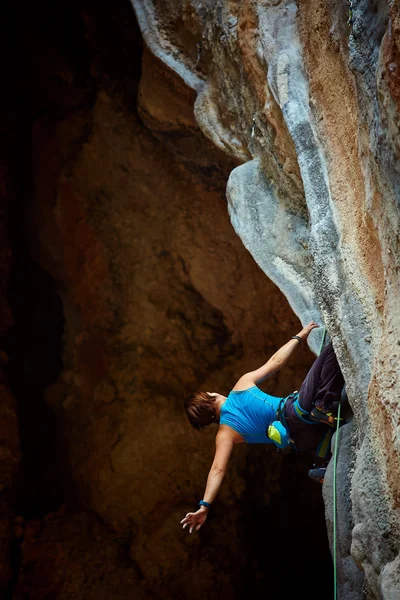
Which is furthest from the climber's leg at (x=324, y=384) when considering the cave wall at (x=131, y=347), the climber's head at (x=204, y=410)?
the cave wall at (x=131, y=347)

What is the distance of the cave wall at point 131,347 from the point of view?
16.2ft

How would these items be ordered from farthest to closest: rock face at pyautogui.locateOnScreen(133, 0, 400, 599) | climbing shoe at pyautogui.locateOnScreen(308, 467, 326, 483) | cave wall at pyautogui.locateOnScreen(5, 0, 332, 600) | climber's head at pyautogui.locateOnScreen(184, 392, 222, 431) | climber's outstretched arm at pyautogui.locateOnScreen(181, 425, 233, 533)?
cave wall at pyautogui.locateOnScreen(5, 0, 332, 600) → climber's head at pyautogui.locateOnScreen(184, 392, 222, 431) → climbing shoe at pyautogui.locateOnScreen(308, 467, 326, 483) → climber's outstretched arm at pyautogui.locateOnScreen(181, 425, 233, 533) → rock face at pyautogui.locateOnScreen(133, 0, 400, 599)

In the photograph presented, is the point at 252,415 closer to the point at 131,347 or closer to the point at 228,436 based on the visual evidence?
the point at 228,436

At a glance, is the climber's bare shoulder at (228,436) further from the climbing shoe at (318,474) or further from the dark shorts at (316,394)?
the climbing shoe at (318,474)

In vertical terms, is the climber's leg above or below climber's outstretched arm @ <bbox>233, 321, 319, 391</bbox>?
below

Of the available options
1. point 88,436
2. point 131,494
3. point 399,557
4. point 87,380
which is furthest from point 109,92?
point 399,557

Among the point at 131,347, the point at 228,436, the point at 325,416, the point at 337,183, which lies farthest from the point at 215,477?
the point at 131,347

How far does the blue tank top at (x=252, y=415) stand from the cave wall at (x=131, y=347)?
210cm

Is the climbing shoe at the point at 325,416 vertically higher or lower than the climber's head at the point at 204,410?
lower

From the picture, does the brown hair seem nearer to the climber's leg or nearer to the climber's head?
the climber's head

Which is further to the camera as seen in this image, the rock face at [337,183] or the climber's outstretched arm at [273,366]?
the climber's outstretched arm at [273,366]

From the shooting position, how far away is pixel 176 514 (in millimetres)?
5059

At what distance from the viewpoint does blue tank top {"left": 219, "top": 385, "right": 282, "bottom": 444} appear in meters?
2.72

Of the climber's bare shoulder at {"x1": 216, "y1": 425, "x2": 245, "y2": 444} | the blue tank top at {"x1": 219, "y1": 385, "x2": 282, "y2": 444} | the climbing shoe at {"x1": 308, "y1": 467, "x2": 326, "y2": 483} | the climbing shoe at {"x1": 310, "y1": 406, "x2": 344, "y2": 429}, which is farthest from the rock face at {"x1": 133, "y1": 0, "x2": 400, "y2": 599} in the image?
the climber's bare shoulder at {"x1": 216, "y1": 425, "x2": 245, "y2": 444}
